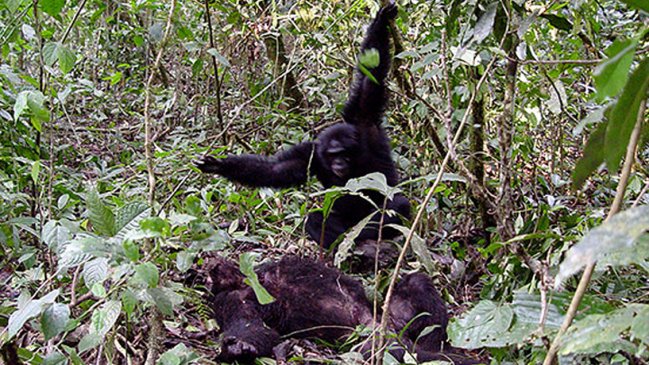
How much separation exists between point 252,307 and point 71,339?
1.10 metres

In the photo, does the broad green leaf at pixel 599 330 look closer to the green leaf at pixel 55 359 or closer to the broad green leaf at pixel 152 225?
the broad green leaf at pixel 152 225

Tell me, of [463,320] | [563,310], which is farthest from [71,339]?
[563,310]

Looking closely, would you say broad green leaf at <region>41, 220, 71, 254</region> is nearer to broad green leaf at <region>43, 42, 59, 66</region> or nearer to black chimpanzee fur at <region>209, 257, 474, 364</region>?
broad green leaf at <region>43, 42, 59, 66</region>

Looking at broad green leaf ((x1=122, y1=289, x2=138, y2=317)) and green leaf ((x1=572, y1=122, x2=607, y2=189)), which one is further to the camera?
broad green leaf ((x1=122, y1=289, x2=138, y2=317))

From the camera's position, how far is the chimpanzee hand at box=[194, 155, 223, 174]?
4270mm

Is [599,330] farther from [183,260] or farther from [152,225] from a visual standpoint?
[183,260]

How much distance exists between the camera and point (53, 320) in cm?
185

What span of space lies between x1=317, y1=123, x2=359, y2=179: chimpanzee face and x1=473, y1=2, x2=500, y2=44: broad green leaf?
7.62 ft

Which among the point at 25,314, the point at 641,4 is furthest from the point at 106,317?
the point at 641,4

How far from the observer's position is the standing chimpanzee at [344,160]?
4.49 metres

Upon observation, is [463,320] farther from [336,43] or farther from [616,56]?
[336,43]

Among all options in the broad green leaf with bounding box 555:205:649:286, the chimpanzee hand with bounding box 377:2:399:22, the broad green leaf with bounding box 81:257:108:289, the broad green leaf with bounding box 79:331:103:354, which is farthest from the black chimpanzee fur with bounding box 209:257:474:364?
the broad green leaf with bounding box 555:205:649:286

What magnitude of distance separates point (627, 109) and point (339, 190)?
1.90 metres

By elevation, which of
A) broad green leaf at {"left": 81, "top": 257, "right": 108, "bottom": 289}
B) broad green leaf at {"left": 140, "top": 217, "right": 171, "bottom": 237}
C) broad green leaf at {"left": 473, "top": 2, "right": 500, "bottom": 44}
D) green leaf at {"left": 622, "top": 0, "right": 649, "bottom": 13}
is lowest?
broad green leaf at {"left": 81, "top": 257, "right": 108, "bottom": 289}
